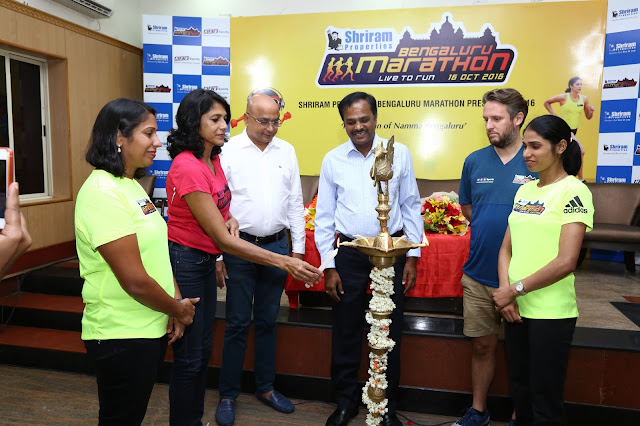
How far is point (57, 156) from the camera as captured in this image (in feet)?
16.3

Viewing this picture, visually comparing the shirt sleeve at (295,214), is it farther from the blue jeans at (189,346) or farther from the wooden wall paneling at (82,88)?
the wooden wall paneling at (82,88)

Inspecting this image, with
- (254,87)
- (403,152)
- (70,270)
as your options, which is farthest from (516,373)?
(254,87)

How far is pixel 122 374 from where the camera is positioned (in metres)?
1.28

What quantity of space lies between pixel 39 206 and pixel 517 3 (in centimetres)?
522

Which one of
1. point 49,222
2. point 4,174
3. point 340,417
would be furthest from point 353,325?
point 49,222

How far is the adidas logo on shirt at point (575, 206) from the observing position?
1.53 metres

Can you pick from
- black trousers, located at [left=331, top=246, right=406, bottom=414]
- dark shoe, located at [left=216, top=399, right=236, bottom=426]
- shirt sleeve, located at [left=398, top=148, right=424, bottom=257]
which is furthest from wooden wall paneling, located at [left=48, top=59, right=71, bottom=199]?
shirt sleeve, located at [left=398, top=148, right=424, bottom=257]

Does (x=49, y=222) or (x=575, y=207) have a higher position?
(x=575, y=207)

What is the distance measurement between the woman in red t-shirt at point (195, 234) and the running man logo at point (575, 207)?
910mm

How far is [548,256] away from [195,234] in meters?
1.25

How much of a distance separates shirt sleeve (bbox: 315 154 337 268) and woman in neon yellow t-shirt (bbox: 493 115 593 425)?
2.62 ft

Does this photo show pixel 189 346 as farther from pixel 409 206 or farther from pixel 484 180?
pixel 484 180

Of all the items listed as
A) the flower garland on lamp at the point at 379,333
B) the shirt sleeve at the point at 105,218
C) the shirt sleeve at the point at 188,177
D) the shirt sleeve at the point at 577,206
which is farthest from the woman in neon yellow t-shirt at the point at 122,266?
the shirt sleeve at the point at 577,206

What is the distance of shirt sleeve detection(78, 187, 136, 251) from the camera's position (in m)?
1.19
